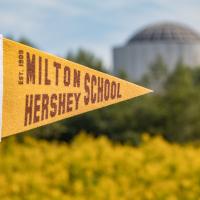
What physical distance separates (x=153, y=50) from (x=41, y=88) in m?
69.9

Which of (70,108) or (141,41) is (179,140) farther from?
(141,41)

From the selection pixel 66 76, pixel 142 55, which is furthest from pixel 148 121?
pixel 142 55

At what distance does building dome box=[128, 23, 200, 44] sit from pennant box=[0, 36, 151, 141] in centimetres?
7073

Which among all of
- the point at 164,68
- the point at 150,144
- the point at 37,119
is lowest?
the point at 164,68

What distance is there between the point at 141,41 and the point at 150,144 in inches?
2469

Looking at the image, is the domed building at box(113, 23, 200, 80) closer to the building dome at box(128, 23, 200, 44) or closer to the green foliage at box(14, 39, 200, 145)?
the building dome at box(128, 23, 200, 44)

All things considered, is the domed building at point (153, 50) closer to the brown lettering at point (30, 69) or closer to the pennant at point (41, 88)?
the pennant at point (41, 88)

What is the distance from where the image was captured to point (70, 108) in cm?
216

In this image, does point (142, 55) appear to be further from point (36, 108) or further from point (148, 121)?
point (36, 108)

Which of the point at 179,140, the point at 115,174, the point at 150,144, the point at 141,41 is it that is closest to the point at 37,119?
the point at 115,174

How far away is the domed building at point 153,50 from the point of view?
235ft

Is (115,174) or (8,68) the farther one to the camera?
(115,174)

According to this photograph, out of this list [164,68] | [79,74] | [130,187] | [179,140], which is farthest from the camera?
[164,68]

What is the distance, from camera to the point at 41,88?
6.72ft
